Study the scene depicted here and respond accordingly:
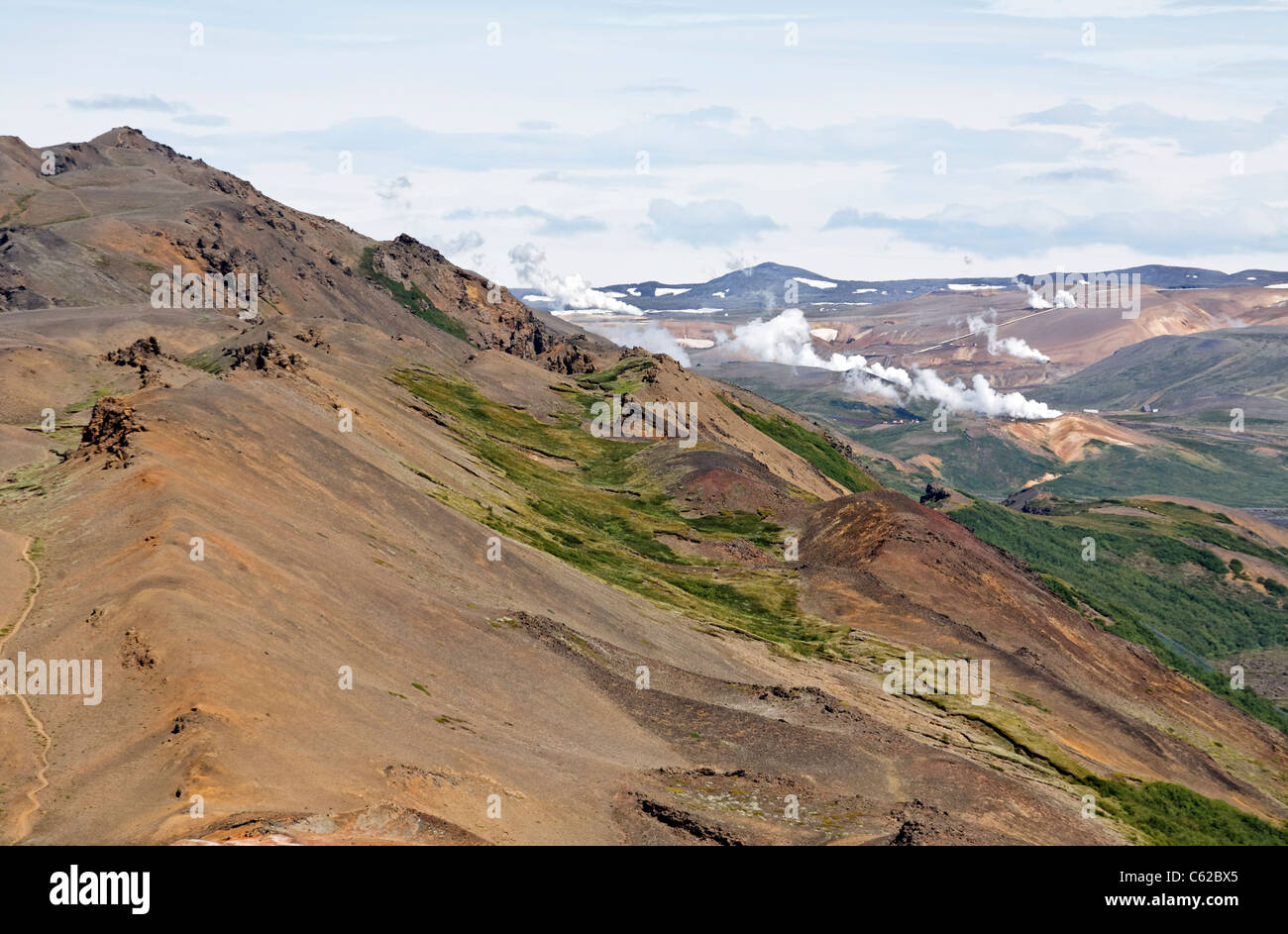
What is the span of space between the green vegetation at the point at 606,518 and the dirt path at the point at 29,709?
37.2 metres

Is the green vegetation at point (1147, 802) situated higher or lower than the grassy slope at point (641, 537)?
lower

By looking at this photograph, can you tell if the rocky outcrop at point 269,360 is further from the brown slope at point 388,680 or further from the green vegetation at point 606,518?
the green vegetation at point 606,518

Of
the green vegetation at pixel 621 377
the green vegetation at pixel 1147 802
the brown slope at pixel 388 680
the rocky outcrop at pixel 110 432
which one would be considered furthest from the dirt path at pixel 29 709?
the green vegetation at pixel 621 377

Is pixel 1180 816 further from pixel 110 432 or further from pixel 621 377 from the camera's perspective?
pixel 621 377

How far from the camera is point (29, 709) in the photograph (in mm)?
39438

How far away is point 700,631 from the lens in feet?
266

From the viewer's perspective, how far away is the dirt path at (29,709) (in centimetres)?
3278

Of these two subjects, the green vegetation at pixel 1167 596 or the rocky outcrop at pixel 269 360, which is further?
the green vegetation at pixel 1167 596

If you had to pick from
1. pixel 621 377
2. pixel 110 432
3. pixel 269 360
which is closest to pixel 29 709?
pixel 110 432

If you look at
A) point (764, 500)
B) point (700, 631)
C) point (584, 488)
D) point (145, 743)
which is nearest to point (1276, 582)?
point (764, 500)

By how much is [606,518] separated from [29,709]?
79320 millimetres

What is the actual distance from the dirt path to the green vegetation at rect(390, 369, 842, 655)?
37.2 meters
